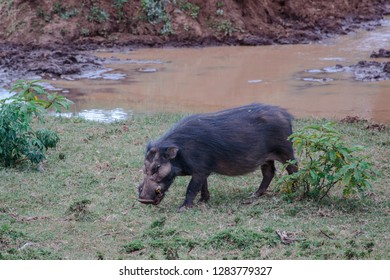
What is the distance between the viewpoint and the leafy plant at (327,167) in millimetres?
6500

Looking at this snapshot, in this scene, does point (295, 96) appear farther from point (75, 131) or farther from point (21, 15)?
point (21, 15)

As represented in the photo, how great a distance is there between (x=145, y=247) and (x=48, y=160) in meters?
3.37

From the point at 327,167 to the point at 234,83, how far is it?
792 cm

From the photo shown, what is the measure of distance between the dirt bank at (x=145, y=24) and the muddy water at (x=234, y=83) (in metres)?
0.92

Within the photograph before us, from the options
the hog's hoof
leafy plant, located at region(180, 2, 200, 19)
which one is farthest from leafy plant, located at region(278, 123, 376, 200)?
leafy plant, located at region(180, 2, 200, 19)

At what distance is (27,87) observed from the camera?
8.59m

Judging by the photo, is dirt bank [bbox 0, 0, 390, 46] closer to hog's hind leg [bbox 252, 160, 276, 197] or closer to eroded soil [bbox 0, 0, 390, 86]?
eroded soil [bbox 0, 0, 390, 86]

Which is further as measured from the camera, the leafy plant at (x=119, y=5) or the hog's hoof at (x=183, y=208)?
the leafy plant at (x=119, y=5)

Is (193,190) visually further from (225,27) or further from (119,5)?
(119,5)

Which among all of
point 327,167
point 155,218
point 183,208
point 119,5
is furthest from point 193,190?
point 119,5

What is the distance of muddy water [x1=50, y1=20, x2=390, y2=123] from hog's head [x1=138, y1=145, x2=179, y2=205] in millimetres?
4955

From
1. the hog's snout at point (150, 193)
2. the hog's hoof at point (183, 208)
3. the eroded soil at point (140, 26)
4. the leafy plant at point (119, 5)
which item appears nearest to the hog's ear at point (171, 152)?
the hog's snout at point (150, 193)

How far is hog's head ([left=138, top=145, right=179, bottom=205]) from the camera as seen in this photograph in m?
6.72

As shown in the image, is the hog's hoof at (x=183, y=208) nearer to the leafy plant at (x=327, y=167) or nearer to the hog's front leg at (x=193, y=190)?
the hog's front leg at (x=193, y=190)
